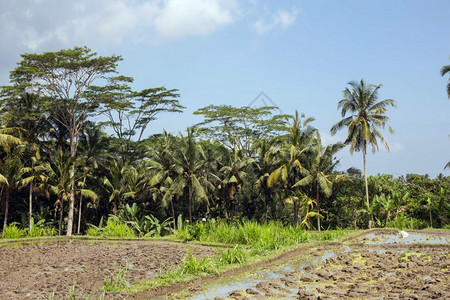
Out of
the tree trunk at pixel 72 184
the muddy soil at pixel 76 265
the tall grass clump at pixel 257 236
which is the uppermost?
the tree trunk at pixel 72 184

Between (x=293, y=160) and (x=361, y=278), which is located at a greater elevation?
(x=293, y=160)

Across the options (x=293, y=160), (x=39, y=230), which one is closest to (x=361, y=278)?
(x=293, y=160)

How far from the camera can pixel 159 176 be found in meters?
20.9

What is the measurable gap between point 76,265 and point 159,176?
34.7ft

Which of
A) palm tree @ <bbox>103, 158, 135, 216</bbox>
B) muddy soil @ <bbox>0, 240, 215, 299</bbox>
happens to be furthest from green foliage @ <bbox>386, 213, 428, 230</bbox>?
palm tree @ <bbox>103, 158, 135, 216</bbox>

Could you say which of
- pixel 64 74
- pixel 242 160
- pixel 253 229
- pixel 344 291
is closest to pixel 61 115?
pixel 64 74

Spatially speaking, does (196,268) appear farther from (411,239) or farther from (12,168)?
(12,168)

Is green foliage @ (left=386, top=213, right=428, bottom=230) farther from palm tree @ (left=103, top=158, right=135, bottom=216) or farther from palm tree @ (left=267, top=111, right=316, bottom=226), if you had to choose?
palm tree @ (left=103, top=158, right=135, bottom=216)

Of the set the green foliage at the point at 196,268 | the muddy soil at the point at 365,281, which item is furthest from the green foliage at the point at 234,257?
the muddy soil at the point at 365,281

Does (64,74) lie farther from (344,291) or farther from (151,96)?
(344,291)

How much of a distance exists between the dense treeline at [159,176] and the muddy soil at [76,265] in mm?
5237

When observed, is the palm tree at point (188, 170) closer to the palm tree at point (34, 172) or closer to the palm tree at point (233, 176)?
the palm tree at point (233, 176)

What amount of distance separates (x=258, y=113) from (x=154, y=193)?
8967 millimetres

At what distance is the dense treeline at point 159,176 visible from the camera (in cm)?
1967
